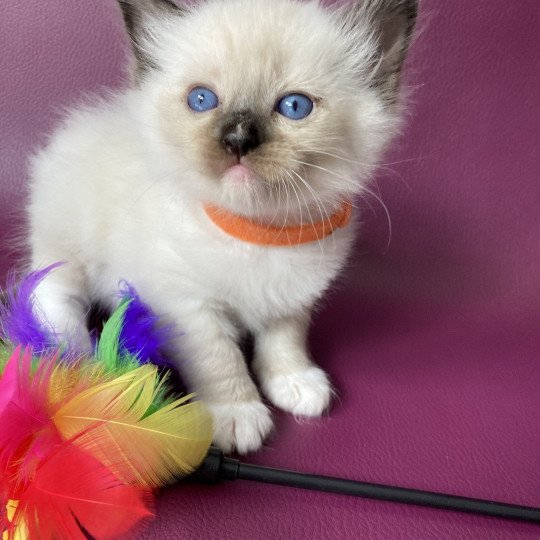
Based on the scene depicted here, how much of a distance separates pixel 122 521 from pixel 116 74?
43.8 inches

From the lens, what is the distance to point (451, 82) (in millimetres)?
1436

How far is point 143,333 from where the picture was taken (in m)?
0.96

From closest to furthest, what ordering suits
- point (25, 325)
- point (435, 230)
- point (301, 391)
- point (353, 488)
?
point (353, 488)
point (25, 325)
point (301, 391)
point (435, 230)

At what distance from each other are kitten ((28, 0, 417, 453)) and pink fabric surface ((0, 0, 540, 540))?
16cm

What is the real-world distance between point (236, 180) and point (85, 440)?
382 millimetres

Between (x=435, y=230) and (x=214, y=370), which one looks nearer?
(x=214, y=370)

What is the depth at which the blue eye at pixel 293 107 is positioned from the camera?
2.77 feet

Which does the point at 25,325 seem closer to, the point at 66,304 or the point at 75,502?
the point at 66,304

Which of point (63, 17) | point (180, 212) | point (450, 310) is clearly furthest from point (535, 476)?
point (63, 17)

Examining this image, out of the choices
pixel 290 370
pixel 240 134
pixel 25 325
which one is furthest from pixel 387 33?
pixel 25 325

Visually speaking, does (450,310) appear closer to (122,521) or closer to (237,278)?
(237,278)

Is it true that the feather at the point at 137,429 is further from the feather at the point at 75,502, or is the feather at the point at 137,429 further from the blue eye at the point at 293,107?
the blue eye at the point at 293,107

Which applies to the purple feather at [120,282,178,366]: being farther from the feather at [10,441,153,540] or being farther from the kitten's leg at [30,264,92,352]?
the feather at [10,441,153,540]

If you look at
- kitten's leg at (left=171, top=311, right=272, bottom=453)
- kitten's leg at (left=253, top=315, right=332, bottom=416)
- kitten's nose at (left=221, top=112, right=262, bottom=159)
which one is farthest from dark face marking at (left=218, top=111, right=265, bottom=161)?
kitten's leg at (left=253, top=315, right=332, bottom=416)
